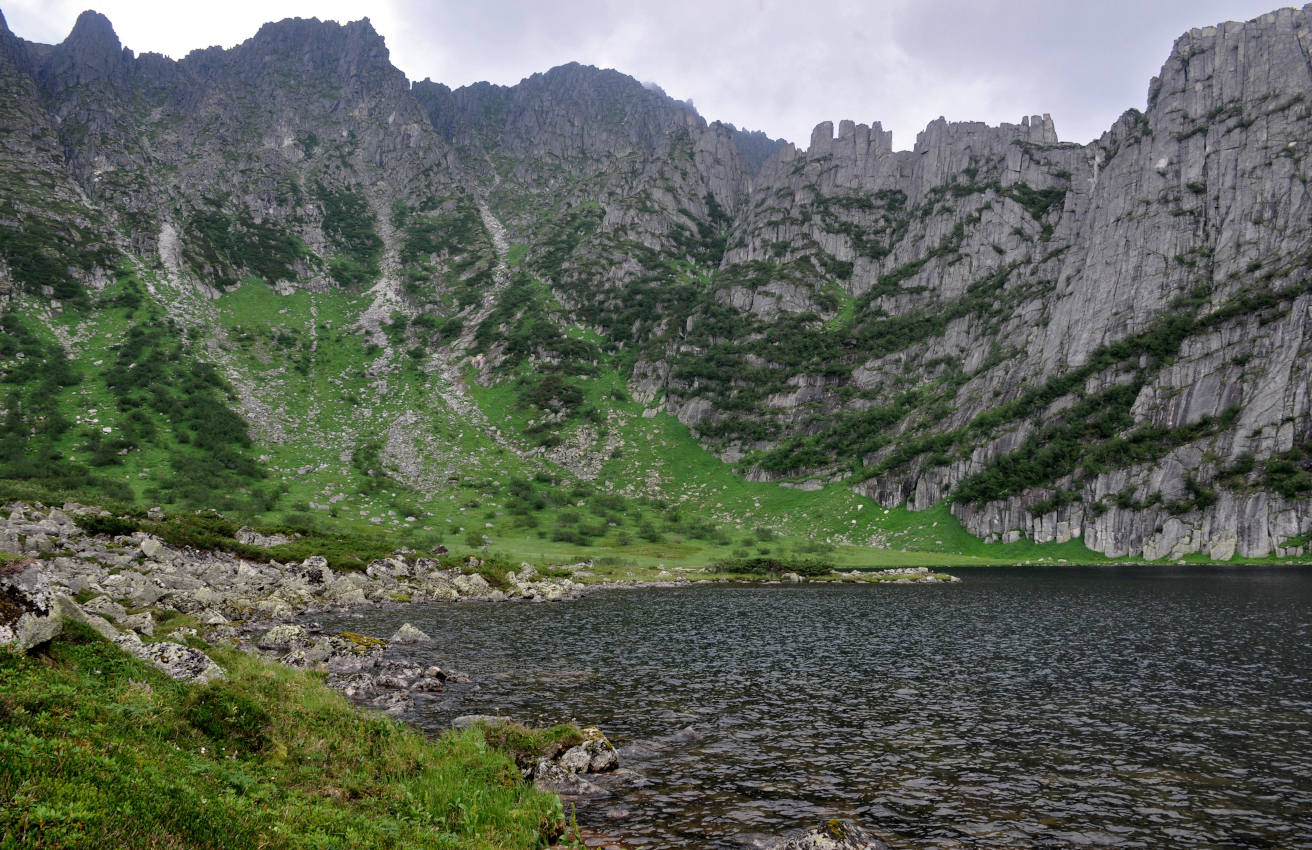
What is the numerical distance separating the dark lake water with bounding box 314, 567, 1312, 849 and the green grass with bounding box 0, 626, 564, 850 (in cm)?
416

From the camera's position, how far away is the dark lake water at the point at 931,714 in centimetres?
1739

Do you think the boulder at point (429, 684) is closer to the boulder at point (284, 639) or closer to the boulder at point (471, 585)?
the boulder at point (284, 639)

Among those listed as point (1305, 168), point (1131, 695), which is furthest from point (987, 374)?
point (1131, 695)

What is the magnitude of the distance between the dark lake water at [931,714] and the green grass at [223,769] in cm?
416

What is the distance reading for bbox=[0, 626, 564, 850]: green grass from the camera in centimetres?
889

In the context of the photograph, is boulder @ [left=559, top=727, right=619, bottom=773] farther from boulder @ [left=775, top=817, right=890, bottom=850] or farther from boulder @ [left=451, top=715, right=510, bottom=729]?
boulder @ [left=775, top=817, right=890, bottom=850]

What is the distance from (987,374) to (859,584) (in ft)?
367

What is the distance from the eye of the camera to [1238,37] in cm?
17525

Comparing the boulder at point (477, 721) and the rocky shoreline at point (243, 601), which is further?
the boulder at point (477, 721)

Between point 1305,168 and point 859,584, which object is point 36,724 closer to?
A: point 859,584

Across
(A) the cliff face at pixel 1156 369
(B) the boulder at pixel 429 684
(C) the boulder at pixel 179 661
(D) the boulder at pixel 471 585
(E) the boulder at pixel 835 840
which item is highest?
(A) the cliff face at pixel 1156 369

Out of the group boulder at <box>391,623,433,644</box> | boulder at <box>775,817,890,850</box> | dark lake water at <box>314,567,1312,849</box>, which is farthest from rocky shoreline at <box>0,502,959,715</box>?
boulder at <box>775,817,890,850</box>

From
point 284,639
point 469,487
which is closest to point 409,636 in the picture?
point 284,639

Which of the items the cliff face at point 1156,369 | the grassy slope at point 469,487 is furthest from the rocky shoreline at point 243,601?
the cliff face at point 1156,369
